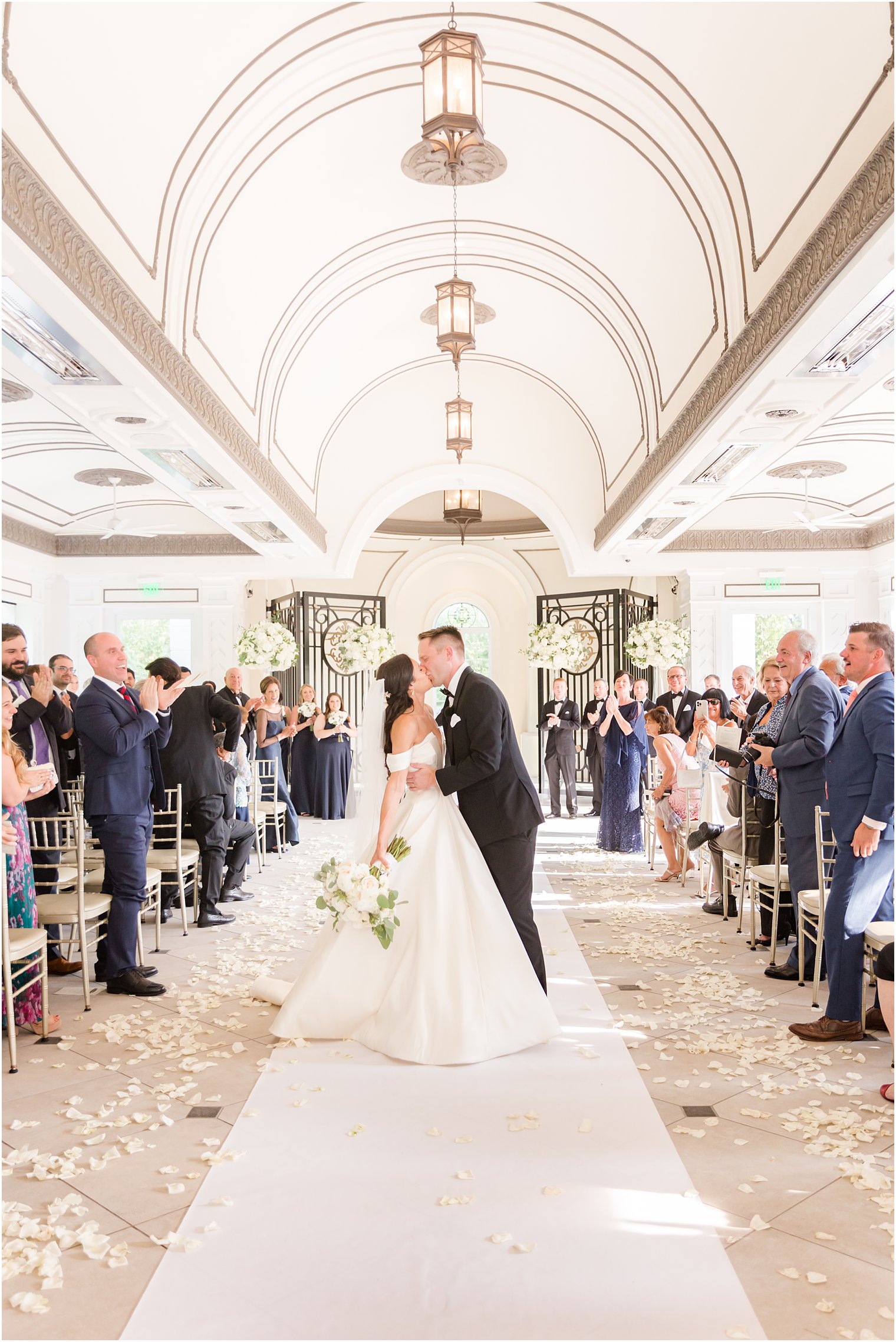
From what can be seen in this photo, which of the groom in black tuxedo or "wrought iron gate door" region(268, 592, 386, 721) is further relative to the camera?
"wrought iron gate door" region(268, 592, 386, 721)

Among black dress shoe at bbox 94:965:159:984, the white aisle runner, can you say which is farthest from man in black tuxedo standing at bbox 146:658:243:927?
the white aisle runner

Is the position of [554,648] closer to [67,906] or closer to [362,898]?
[67,906]

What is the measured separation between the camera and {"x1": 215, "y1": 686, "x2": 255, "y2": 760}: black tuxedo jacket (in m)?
7.49

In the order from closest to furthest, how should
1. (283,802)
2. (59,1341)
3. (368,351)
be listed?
1. (59,1341)
2. (283,802)
3. (368,351)

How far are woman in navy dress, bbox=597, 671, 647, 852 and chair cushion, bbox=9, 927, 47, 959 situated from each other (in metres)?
6.56

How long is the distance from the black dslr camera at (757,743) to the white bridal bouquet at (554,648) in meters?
7.46

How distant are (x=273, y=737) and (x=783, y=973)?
6619mm

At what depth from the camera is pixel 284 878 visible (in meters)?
9.08

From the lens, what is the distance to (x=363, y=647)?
14.2 m

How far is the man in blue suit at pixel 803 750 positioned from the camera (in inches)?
202

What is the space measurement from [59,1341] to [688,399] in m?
8.43

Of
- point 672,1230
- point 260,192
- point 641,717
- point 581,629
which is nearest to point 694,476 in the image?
point 641,717

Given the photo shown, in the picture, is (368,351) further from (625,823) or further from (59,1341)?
(59,1341)

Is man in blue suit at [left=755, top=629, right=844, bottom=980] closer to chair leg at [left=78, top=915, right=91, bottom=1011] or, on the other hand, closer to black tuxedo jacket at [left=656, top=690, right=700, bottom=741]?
chair leg at [left=78, top=915, right=91, bottom=1011]
